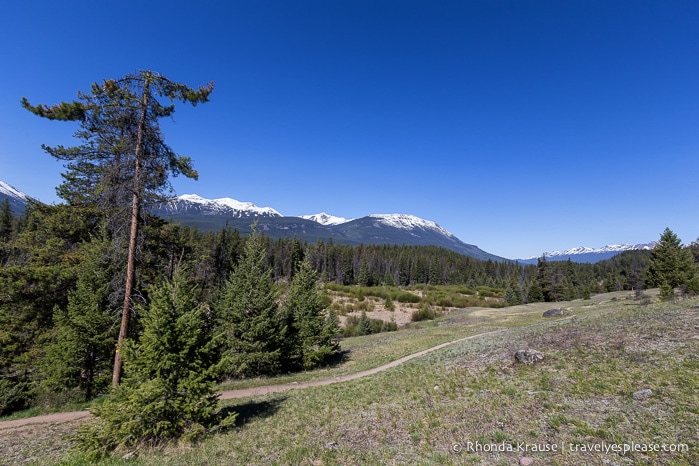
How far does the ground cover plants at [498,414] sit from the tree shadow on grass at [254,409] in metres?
0.08

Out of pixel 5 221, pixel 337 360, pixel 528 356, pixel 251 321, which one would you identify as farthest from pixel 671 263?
pixel 5 221

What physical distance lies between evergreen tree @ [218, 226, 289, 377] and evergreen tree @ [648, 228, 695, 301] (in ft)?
166

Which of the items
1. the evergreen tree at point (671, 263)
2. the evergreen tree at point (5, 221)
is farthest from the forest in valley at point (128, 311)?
the evergreen tree at point (5, 221)

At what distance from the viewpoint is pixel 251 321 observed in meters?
22.4

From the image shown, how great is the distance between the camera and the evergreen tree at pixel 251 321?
2219cm

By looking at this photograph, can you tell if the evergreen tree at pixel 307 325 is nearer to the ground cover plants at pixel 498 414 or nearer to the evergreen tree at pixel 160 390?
the ground cover plants at pixel 498 414

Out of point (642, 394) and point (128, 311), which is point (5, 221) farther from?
point (642, 394)

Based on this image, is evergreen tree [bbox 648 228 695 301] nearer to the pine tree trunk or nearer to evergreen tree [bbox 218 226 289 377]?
evergreen tree [bbox 218 226 289 377]

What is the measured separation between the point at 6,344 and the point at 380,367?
25.3 m

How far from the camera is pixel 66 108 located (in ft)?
42.5

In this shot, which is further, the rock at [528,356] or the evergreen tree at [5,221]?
the evergreen tree at [5,221]

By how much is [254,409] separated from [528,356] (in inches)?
533

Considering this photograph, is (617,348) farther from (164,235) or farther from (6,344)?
(6,344)

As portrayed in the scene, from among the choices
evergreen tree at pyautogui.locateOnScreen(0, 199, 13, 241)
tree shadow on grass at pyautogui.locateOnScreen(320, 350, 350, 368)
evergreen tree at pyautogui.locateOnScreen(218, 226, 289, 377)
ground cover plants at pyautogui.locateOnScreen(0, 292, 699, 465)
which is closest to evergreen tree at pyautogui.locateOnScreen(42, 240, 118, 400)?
ground cover plants at pyautogui.locateOnScreen(0, 292, 699, 465)
